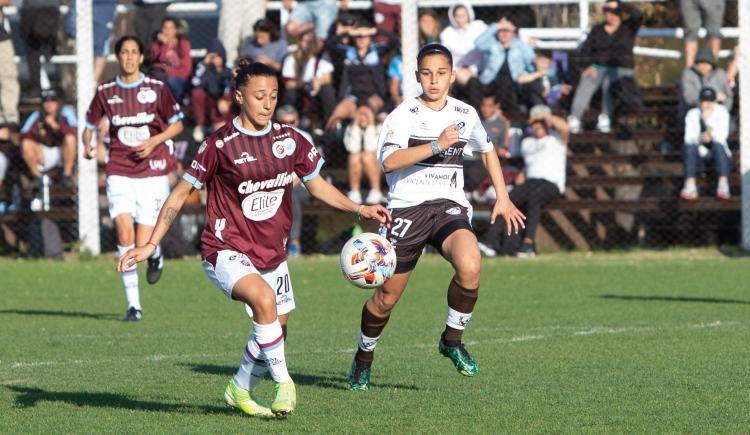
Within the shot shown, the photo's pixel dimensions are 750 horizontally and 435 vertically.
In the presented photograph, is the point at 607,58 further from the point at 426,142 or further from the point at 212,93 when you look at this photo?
the point at 426,142

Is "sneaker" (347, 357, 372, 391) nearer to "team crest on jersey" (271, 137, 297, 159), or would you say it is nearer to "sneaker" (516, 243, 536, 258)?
"team crest on jersey" (271, 137, 297, 159)

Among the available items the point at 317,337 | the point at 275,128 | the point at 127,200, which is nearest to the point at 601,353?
the point at 317,337

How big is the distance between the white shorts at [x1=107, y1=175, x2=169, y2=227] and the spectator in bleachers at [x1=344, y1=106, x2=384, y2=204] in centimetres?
619

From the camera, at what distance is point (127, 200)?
13.1 metres

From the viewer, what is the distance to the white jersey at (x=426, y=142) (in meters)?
8.44

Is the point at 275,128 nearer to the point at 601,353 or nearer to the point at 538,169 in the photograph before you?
the point at 601,353

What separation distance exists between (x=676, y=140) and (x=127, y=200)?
927cm

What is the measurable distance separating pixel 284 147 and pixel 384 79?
1225 centimetres

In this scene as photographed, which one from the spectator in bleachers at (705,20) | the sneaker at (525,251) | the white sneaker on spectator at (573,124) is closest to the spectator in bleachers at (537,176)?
the sneaker at (525,251)

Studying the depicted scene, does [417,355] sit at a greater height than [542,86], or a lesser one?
lesser

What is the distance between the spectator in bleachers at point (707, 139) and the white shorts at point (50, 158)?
29.1ft

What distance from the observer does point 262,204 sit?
750 centimetres

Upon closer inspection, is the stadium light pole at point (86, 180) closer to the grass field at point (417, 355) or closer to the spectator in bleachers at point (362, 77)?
the grass field at point (417, 355)

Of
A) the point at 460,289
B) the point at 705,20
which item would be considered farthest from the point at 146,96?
the point at 705,20
